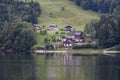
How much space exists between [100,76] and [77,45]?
87780 millimetres

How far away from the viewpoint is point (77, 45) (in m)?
184

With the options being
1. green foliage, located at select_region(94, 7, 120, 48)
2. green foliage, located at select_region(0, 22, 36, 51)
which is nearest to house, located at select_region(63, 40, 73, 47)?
green foliage, located at select_region(94, 7, 120, 48)

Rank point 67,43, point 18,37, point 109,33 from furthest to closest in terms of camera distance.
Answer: point 67,43 < point 18,37 < point 109,33

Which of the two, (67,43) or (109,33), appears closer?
(109,33)

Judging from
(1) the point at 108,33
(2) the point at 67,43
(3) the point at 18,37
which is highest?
(1) the point at 108,33

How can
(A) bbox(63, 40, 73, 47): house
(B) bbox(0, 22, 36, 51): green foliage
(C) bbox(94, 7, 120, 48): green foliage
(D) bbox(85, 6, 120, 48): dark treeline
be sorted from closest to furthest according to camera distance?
(C) bbox(94, 7, 120, 48): green foliage
(D) bbox(85, 6, 120, 48): dark treeline
(B) bbox(0, 22, 36, 51): green foliage
(A) bbox(63, 40, 73, 47): house

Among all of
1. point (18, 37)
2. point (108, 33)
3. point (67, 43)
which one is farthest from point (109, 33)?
point (18, 37)

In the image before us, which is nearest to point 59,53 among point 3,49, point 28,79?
point 3,49

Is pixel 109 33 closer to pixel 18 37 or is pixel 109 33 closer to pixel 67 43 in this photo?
pixel 67 43

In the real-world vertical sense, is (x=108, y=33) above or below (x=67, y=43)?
above

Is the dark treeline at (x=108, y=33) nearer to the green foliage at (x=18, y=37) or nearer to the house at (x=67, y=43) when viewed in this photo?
the house at (x=67, y=43)

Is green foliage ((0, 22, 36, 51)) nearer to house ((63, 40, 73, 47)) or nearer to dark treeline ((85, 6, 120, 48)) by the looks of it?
house ((63, 40, 73, 47))

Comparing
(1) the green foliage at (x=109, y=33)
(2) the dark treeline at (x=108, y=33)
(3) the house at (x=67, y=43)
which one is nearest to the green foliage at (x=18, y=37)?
(3) the house at (x=67, y=43)

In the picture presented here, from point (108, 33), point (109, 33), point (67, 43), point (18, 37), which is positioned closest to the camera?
point (109, 33)
